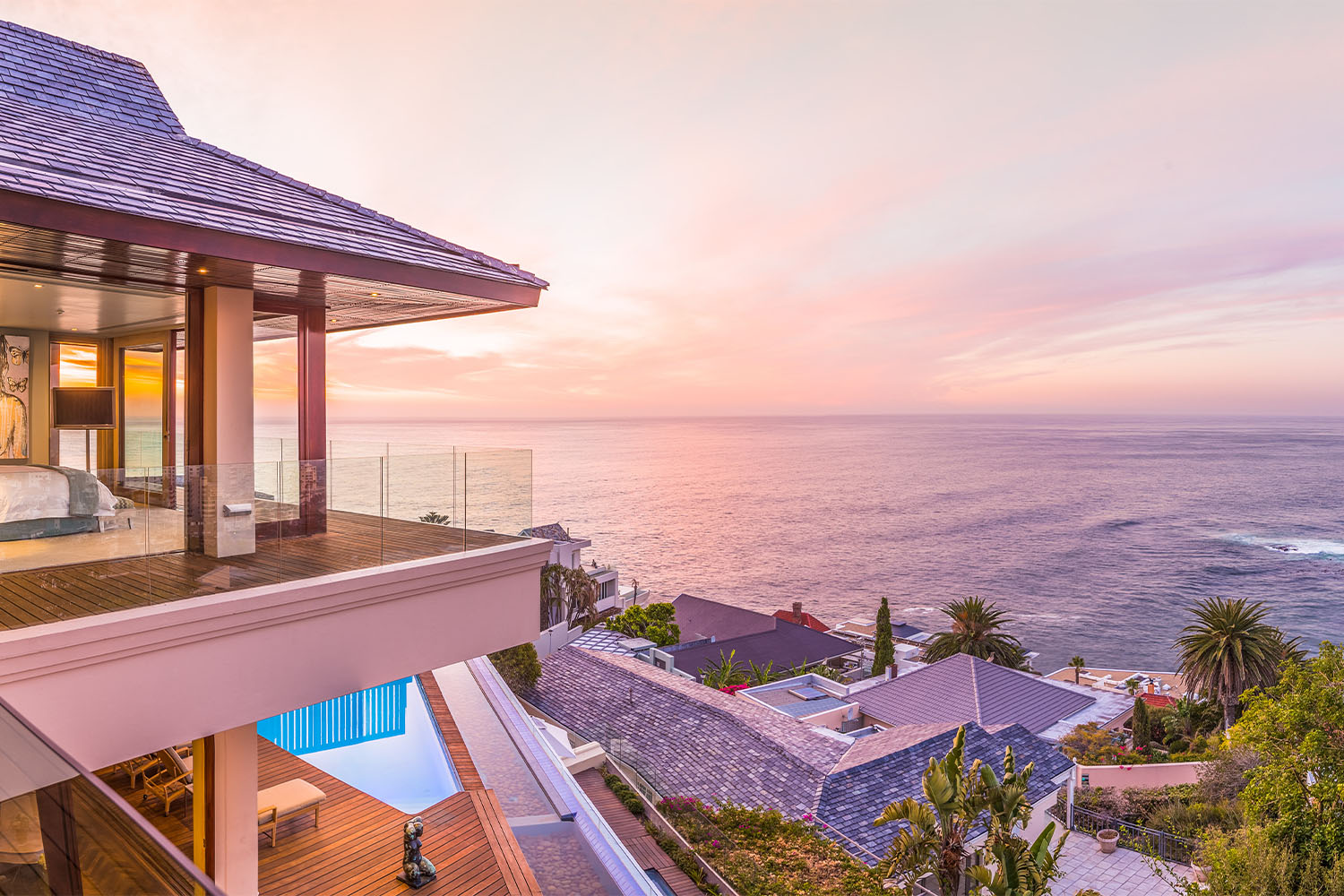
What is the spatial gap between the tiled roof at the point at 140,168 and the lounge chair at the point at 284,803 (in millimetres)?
5637

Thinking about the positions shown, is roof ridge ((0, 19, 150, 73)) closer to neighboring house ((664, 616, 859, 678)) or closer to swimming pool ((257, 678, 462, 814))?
swimming pool ((257, 678, 462, 814))

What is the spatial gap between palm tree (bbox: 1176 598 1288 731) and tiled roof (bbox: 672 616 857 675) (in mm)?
13932

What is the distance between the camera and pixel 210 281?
23.9 ft

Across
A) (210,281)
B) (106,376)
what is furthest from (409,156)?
(210,281)

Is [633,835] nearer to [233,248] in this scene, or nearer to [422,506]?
[422,506]

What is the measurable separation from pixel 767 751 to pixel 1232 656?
2262 centimetres

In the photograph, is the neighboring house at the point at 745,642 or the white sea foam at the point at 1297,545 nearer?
the neighboring house at the point at 745,642

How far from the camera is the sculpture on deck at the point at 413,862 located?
7.21 m

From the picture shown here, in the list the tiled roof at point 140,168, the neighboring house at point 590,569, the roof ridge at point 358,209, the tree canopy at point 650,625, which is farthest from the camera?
the tree canopy at point 650,625

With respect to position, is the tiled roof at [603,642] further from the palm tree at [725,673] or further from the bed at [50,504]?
the bed at [50,504]

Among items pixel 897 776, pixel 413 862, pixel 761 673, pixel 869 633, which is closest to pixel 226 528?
pixel 413 862

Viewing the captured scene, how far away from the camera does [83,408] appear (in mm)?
10586

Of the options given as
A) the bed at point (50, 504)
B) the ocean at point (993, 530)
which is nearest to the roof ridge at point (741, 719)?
the ocean at point (993, 530)

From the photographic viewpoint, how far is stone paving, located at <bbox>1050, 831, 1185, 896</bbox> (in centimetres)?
1565
